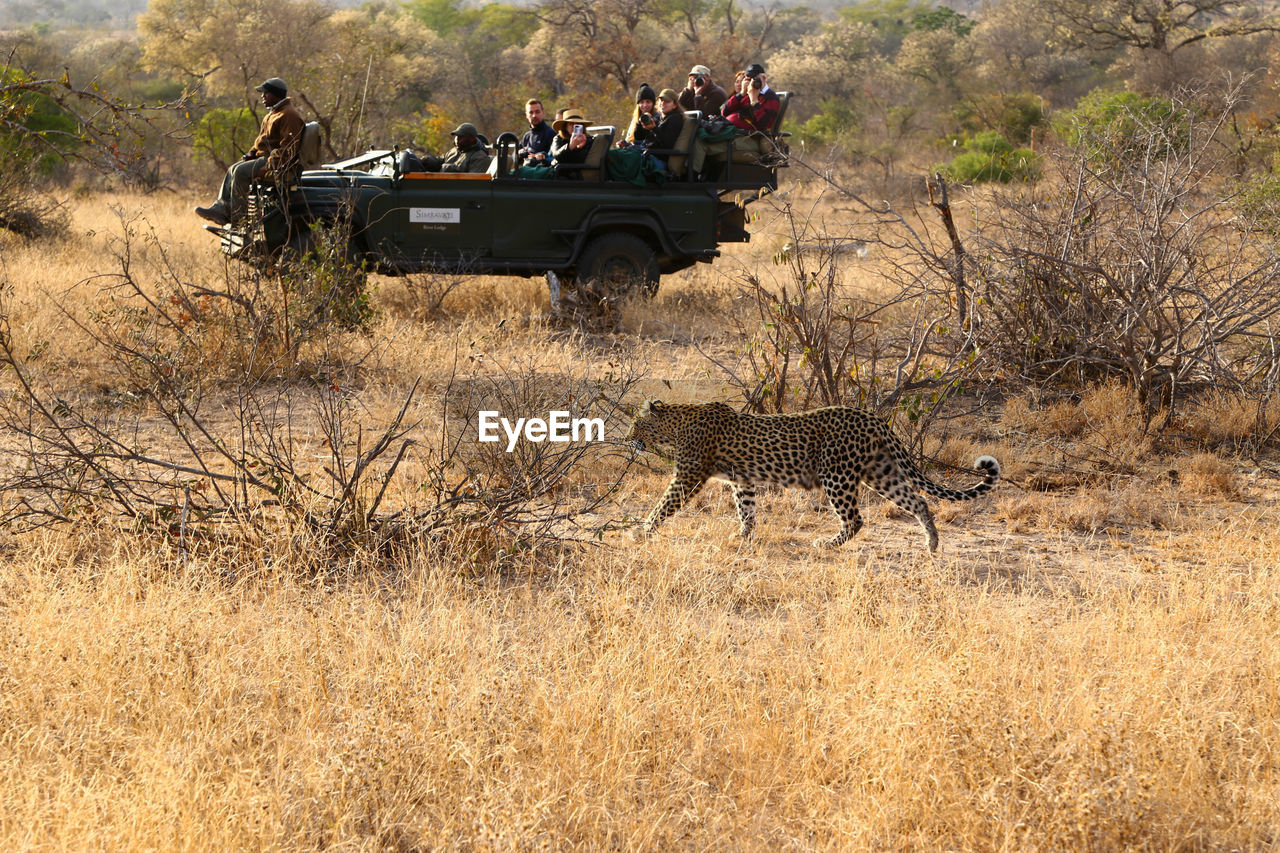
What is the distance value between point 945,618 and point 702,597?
38.0 inches

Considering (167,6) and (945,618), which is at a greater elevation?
(167,6)

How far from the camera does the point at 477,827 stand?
3.19 meters

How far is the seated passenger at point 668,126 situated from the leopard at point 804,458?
5.89m

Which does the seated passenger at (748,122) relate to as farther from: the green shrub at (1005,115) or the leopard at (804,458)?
the green shrub at (1005,115)

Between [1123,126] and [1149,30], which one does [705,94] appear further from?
[1149,30]

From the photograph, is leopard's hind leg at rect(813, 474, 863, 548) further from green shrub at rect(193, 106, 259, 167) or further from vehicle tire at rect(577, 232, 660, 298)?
green shrub at rect(193, 106, 259, 167)

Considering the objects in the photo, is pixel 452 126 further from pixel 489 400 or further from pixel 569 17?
pixel 489 400

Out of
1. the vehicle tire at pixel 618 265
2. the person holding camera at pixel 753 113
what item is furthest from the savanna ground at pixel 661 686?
the person holding camera at pixel 753 113

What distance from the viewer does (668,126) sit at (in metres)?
11.4

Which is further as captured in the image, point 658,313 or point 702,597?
point 658,313

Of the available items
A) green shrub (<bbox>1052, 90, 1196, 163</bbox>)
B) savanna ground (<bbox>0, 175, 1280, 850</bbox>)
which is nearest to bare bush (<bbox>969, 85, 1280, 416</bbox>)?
green shrub (<bbox>1052, 90, 1196, 163</bbox>)

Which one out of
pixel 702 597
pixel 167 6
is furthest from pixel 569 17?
pixel 702 597

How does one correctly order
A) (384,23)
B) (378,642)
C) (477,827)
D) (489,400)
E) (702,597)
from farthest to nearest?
(384,23) → (489,400) → (702,597) → (378,642) → (477,827)

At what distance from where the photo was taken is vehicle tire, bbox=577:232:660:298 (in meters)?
11.2
